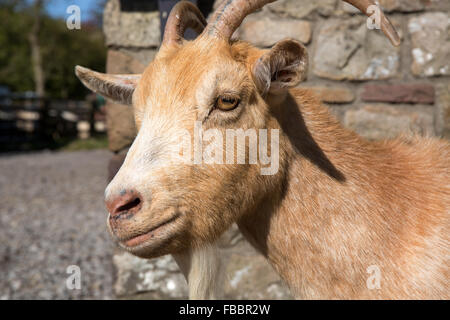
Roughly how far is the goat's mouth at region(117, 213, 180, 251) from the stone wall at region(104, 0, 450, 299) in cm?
128

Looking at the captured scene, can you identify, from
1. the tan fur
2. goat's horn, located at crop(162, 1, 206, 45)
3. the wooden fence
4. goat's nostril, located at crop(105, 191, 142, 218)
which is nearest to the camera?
goat's nostril, located at crop(105, 191, 142, 218)

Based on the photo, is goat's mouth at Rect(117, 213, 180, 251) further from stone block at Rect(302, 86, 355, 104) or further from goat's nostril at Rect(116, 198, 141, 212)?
stone block at Rect(302, 86, 355, 104)

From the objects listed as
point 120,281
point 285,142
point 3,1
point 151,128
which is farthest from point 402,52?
point 3,1

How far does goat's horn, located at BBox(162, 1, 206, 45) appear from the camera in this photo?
2131mm

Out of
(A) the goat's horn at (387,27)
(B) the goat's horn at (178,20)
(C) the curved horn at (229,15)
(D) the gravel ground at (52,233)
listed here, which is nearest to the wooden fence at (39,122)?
(D) the gravel ground at (52,233)

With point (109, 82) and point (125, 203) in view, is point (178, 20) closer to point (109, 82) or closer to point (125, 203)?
point (109, 82)

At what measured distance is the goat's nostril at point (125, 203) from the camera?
1.62 meters

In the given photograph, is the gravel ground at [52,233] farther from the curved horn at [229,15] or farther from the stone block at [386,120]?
the curved horn at [229,15]

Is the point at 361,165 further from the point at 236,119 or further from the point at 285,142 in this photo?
the point at 236,119

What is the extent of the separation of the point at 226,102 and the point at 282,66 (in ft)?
0.94

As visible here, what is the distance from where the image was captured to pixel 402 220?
198cm

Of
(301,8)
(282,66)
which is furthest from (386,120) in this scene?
(282,66)

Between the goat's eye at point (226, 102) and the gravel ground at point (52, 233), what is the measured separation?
10.7 ft

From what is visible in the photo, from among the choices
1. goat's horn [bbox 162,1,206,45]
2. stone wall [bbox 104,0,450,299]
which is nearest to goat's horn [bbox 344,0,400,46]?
goat's horn [bbox 162,1,206,45]
